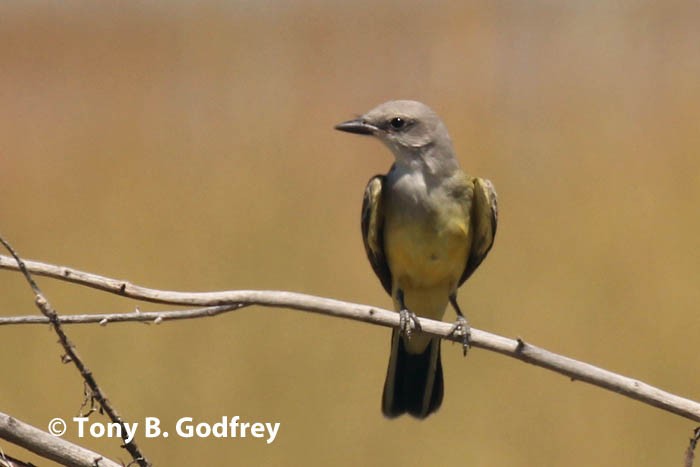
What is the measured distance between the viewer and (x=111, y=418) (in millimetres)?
2439

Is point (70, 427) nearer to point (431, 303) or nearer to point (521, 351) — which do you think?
point (431, 303)

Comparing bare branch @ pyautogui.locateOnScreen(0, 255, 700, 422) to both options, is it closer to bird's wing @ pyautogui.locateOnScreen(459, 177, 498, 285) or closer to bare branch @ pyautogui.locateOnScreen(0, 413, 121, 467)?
bare branch @ pyautogui.locateOnScreen(0, 413, 121, 467)

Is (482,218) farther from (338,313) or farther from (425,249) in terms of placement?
(338,313)

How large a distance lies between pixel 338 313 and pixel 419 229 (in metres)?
1.78

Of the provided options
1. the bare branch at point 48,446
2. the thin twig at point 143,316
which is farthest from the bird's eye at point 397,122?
the bare branch at point 48,446

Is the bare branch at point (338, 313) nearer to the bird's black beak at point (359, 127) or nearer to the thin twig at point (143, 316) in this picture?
the thin twig at point (143, 316)

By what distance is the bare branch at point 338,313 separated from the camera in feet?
8.73

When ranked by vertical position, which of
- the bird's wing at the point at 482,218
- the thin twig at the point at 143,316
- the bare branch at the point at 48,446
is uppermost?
the bird's wing at the point at 482,218

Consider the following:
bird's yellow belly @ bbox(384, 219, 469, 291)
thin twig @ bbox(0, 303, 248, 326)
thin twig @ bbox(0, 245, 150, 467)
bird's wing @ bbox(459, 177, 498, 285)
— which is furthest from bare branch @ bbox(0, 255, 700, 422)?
bird's wing @ bbox(459, 177, 498, 285)

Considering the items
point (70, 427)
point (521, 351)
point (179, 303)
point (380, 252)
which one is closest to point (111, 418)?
point (179, 303)

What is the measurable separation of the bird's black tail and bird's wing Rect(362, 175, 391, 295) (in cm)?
30

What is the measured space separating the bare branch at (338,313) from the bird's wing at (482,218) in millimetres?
1495

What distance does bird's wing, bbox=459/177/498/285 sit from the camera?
471cm

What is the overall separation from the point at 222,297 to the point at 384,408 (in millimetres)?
2278
